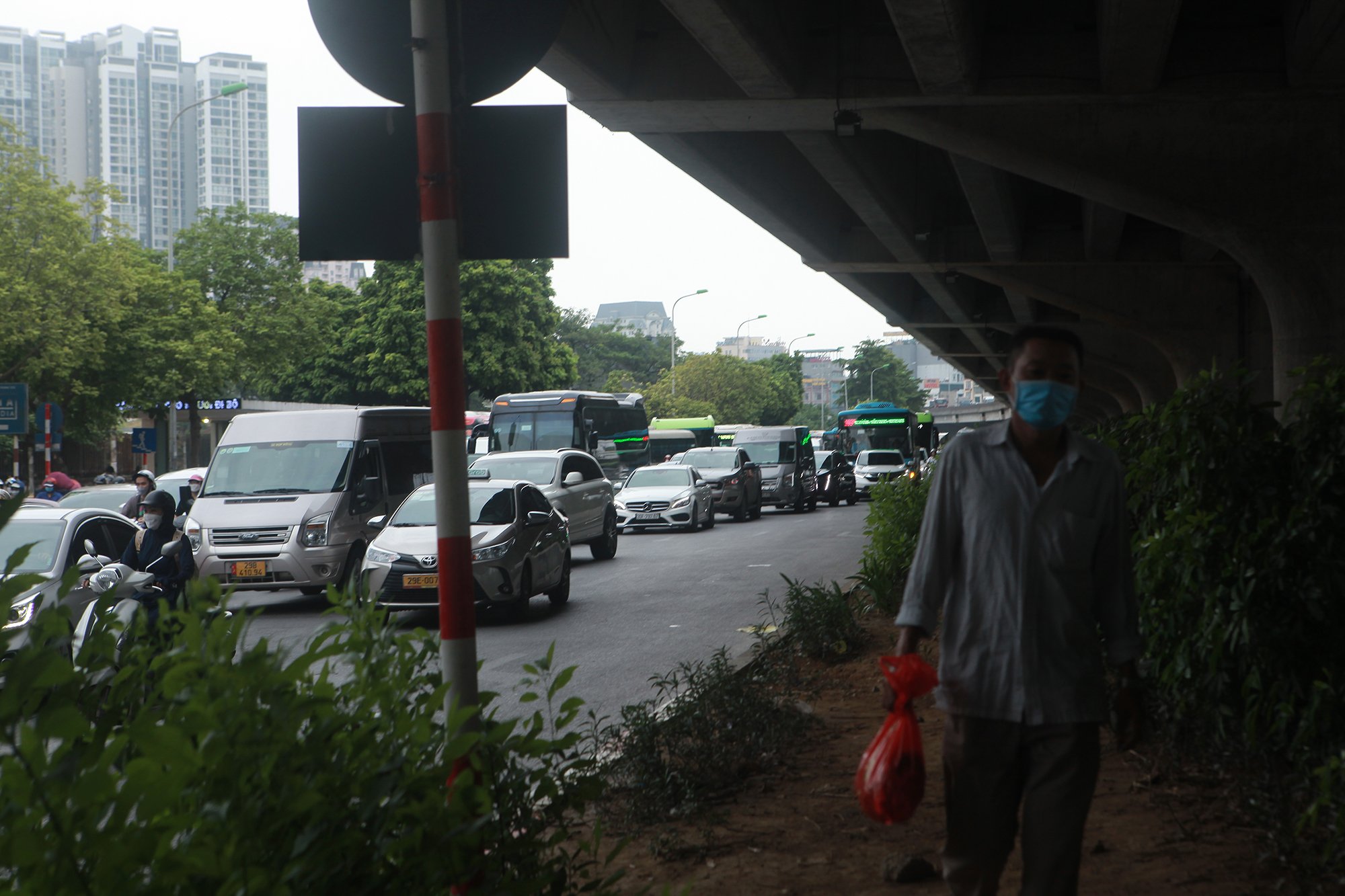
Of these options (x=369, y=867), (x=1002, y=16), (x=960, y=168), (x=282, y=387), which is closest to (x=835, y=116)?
(x=1002, y=16)

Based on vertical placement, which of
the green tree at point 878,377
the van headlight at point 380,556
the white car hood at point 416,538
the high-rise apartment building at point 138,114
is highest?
the high-rise apartment building at point 138,114

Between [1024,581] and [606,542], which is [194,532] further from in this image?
[1024,581]

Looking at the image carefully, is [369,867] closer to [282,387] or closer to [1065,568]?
[1065,568]

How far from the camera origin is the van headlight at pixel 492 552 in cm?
1327

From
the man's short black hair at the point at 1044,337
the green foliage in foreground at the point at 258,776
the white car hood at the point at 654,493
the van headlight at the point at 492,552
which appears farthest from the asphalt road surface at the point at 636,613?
the white car hood at the point at 654,493

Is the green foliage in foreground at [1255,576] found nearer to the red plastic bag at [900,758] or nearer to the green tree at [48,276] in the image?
the red plastic bag at [900,758]

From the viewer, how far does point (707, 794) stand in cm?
550

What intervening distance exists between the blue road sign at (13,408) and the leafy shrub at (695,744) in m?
21.6

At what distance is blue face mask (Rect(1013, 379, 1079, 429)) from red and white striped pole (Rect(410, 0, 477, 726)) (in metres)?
Result: 1.41

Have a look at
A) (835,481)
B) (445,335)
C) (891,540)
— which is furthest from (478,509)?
(835,481)

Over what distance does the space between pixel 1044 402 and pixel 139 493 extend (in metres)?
16.1

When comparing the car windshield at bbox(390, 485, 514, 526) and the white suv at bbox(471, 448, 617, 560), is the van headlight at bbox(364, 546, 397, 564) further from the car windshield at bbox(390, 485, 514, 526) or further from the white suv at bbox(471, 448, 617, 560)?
the white suv at bbox(471, 448, 617, 560)

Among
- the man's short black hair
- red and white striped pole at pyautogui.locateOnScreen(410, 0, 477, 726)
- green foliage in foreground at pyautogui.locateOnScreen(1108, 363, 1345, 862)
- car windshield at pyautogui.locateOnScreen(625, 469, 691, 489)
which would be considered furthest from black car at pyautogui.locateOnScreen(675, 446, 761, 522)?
red and white striped pole at pyautogui.locateOnScreen(410, 0, 477, 726)

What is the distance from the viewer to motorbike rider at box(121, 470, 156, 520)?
664 inches
